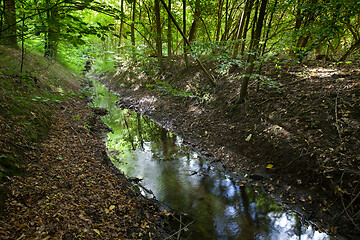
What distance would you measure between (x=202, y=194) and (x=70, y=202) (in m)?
3.14

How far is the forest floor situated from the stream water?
1.37 ft

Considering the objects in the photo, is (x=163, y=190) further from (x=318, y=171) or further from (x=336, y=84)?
(x=336, y=84)

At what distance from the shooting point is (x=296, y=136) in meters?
5.09

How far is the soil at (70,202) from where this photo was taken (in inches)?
97.4

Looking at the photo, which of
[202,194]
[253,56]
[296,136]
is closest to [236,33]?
[253,56]

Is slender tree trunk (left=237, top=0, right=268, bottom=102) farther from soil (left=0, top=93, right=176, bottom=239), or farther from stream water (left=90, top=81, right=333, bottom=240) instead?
soil (left=0, top=93, right=176, bottom=239)

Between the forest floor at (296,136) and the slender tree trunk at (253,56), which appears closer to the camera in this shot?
the forest floor at (296,136)

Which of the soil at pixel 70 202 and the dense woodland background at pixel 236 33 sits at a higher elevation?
the dense woodland background at pixel 236 33

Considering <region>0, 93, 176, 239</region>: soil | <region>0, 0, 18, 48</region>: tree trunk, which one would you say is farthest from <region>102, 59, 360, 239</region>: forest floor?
<region>0, 0, 18, 48</region>: tree trunk

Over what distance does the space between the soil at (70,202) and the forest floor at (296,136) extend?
3.14 metres

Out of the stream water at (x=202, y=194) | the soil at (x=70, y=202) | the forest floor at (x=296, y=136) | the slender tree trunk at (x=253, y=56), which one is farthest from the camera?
the slender tree trunk at (x=253, y=56)

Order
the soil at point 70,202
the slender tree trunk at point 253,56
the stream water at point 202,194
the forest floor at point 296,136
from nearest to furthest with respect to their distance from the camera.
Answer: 1. the soil at point 70,202
2. the stream water at point 202,194
3. the forest floor at point 296,136
4. the slender tree trunk at point 253,56

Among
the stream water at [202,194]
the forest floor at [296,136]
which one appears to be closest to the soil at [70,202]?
the stream water at [202,194]

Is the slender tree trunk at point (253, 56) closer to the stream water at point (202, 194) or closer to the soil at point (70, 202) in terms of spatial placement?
the stream water at point (202, 194)
